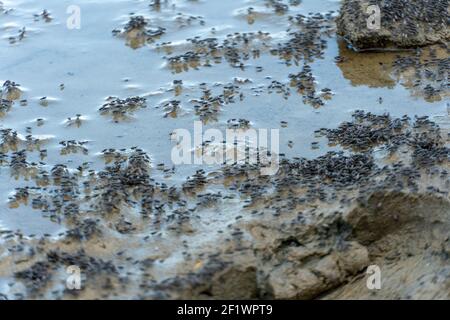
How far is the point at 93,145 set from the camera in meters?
5.25

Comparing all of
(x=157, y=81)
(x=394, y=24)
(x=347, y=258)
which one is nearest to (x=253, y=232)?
(x=347, y=258)

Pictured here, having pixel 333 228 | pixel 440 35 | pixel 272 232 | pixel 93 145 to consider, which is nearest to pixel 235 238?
pixel 272 232

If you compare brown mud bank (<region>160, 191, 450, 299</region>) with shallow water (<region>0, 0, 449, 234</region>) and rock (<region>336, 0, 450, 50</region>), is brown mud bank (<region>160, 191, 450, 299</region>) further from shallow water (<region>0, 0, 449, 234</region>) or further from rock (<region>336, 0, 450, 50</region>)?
rock (<region>336, 0, 450, 50</region>)

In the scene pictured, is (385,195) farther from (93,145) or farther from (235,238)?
(93,145)

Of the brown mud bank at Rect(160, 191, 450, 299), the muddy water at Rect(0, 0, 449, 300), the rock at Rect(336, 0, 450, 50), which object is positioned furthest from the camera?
the rock at Rect(336, 0, 450, 50)

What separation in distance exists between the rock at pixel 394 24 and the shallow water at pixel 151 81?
4.8 inches

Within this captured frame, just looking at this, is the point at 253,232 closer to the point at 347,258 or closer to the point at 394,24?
the point at 347,258

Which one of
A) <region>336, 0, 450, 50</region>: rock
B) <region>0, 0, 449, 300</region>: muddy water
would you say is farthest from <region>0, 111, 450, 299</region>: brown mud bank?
<region>336, 0, 450, 50</region>: rock

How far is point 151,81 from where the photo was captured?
5945 millimetres

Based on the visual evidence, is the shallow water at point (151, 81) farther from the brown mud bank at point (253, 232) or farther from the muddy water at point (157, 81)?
the brown mud bank at point (253, 232)

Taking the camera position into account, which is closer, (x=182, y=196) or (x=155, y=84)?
(x=182, y=196)

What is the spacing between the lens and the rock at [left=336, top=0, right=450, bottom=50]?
614 cm

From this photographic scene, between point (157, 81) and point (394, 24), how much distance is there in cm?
180
